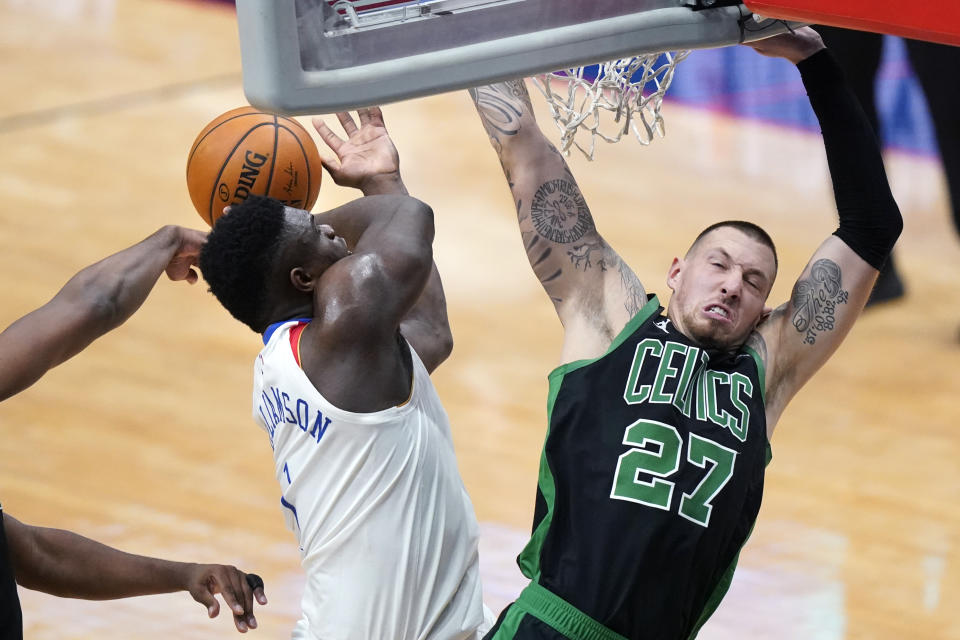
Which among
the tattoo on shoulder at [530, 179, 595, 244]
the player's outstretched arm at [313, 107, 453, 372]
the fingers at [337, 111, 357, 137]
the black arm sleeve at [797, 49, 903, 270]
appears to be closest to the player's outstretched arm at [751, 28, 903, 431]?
the black arm sleeve at [797, 49, 903, 270]

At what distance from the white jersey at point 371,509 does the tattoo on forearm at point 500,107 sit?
0.73 meters

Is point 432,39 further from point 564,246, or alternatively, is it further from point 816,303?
point 816,303

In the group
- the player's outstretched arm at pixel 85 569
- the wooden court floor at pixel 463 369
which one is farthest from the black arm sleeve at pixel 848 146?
the wooden court floor at pixel 463 369

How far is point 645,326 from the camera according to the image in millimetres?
3570

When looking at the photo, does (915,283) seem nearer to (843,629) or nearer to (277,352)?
(843,629)

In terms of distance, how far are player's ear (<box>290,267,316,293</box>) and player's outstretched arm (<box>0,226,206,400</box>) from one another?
17.2 inches

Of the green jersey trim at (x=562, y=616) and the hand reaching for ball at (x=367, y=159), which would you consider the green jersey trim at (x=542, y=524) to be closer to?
the green jersey trim at (x=562, y=616)

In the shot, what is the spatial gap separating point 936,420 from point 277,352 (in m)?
4.22

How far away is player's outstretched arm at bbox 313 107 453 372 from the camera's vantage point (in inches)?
154

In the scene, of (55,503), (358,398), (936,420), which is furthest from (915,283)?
(358,398)

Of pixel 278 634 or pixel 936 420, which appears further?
pixel 936 420

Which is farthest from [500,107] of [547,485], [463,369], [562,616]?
[463,369]

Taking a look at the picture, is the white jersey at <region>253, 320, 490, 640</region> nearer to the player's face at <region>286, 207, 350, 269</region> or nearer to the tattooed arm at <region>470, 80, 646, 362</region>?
the player's face at <region>286, 207, 350, 269</region>

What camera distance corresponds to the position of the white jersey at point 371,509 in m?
3.31
